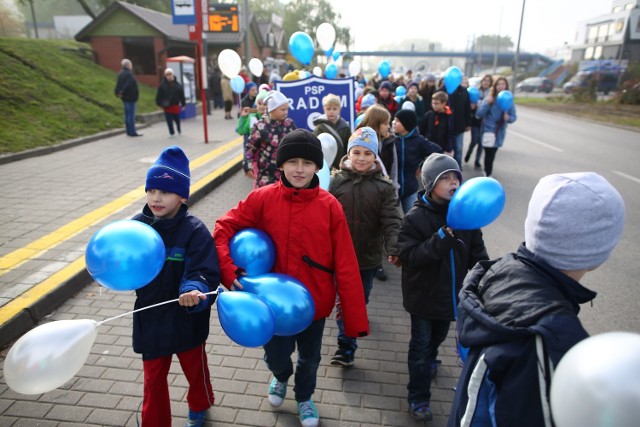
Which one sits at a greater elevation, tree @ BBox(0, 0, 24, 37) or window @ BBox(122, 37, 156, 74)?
tree @ BBox(0, 0, 24, 37)

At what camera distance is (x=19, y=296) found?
3561mm

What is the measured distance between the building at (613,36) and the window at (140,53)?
1412 inches

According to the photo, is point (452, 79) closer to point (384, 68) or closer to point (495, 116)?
point (495, 116)

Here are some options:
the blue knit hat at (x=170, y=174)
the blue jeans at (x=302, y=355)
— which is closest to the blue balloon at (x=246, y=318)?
the blue jeans at (x=302, y=355)

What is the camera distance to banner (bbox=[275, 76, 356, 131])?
6.08m

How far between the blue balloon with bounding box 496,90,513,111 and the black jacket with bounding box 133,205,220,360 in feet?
23.9

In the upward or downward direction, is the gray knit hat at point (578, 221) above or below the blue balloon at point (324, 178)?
above

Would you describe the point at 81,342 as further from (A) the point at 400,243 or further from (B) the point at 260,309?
(A) the point at 400,243

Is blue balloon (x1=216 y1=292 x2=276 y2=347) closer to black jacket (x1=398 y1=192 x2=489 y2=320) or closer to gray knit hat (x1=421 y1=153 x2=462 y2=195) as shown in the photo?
black jacket (x1=398 y1=192 x2=489 y2=320)

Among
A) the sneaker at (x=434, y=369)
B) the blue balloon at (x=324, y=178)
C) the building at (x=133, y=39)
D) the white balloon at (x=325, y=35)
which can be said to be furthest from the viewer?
the building at (x=133, y=39)

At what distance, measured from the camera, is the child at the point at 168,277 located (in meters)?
2.17

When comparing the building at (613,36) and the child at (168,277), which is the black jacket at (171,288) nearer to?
the child at (168,277)

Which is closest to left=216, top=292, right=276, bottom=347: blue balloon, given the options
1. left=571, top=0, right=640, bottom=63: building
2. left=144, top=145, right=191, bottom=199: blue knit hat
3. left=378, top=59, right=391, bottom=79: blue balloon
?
left=144, top=145, right=191, bottom=199: blue knit hat

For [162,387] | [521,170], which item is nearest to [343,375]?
[162,387]
